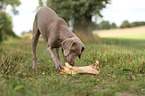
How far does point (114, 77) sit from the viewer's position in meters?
4.29

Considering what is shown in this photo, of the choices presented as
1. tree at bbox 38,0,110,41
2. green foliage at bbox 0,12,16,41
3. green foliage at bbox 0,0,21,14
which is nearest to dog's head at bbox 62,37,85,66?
tree at bbox 38,0,110,41

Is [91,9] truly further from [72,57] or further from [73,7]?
[72,57]

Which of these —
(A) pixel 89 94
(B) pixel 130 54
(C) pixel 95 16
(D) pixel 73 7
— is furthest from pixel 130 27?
(A) pixel 89 94

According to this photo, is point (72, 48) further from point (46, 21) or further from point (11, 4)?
point (11, 4)

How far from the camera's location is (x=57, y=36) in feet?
16.3

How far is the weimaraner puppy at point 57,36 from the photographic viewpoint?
4.51 metres

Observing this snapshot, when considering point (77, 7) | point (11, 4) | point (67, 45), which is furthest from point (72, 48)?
point (11, 4)

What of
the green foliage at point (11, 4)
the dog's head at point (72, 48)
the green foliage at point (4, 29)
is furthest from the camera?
the green foliage at point (11, 4)

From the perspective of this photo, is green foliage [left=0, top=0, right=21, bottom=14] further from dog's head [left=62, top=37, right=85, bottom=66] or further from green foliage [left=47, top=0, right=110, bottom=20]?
dog's head [left=62, top=37, right=85, bottom=66]

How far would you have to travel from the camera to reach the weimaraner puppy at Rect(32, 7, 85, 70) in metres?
4.51

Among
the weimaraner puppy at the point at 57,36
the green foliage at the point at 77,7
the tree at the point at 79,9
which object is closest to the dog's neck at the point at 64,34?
the weimaraner puppy at the point at 57,36

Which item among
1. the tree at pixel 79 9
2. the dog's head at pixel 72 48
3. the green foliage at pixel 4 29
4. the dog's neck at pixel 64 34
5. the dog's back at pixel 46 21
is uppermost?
A: the tree at pixel 79 9

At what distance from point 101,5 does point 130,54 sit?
42.1ft

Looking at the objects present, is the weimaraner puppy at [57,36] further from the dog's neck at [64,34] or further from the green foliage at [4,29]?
the green foliage at [4,29]
